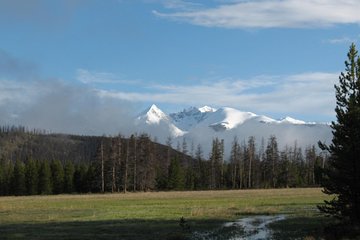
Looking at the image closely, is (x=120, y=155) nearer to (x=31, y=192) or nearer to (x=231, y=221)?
(x=31, y=192)

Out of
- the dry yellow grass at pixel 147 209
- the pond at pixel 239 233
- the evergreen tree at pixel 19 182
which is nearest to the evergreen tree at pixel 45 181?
the evergreen tree at pixel 19 182

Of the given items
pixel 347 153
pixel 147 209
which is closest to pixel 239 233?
pixel 347 153

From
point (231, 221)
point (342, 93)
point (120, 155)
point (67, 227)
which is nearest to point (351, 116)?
point (342, 93)

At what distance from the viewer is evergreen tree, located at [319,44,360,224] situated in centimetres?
2827

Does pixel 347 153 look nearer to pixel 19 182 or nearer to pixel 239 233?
pixel 239 233

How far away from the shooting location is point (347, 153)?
28359 millimetres

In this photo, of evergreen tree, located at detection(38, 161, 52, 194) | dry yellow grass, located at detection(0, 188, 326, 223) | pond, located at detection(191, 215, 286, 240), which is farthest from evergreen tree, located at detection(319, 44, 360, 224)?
evergreen tree, located at detection(38, 161, 52, 194)

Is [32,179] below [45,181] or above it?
above

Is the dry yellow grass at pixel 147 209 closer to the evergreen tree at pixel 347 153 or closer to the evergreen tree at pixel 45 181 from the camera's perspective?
the evergreen tree at pixel 347 153

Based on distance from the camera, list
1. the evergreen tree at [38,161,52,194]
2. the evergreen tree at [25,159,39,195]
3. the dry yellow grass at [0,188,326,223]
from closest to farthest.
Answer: the dry yellow grass at [0,188,326,223], the evergreen tree at [38,161,52,194], the evergreen tree at [25,159,39,195]

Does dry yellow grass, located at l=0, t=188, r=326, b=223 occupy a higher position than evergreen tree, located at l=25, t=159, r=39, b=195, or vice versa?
evergreen tree, located at l=25, t=159, r=39, b=195

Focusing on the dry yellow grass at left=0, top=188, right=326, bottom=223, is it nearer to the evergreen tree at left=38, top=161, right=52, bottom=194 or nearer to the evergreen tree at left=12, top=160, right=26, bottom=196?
the evergreen tree at left=38, top=161, right=52, bottom=194

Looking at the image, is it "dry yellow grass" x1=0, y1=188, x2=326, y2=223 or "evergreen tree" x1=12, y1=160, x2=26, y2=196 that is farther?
"evergreen tree" x1=12, y1=160, x2=26, y2=196

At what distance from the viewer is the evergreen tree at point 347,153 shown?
28266 mm
